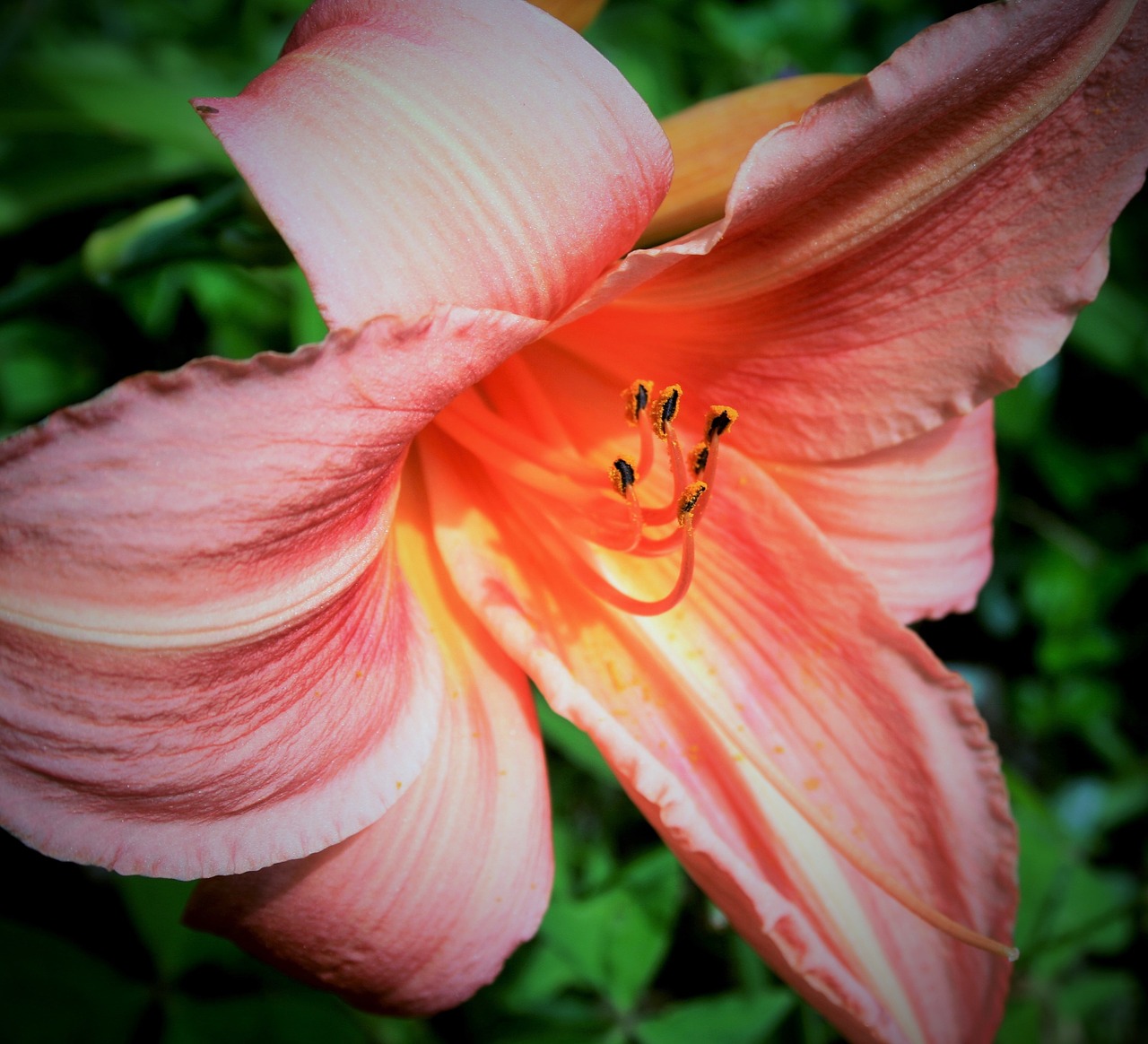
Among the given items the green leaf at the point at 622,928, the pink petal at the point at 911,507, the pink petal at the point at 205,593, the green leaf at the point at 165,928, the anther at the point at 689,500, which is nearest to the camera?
the pink petal at the point at 205,593

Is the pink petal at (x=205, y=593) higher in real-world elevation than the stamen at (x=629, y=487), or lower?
higher

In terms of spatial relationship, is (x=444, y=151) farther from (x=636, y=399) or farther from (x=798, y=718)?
(x=798, y=718)

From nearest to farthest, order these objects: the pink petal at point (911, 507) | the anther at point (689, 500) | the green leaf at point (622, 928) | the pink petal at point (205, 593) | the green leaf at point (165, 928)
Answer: the pink petal at point (205, 593) → the anther at point (689, 500) → the pink petal at point (911, 507) → the green leaf at point (165, 928) → the green leaf at point (622, 928)

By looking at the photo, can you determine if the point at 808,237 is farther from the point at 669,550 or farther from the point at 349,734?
the point at 349,734

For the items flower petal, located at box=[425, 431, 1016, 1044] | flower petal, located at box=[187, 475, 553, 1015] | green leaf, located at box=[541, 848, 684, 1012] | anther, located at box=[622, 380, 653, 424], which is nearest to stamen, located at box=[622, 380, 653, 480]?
anther, located at box=[622, 380, 653, 424]

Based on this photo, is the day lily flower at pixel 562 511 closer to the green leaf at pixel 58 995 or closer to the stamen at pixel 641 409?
the stamen at pixel 641 409

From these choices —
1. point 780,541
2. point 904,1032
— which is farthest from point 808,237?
point 904,1032

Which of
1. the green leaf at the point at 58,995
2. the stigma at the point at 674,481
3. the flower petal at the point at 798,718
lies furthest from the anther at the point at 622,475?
the green leaf at the point at 58,995
